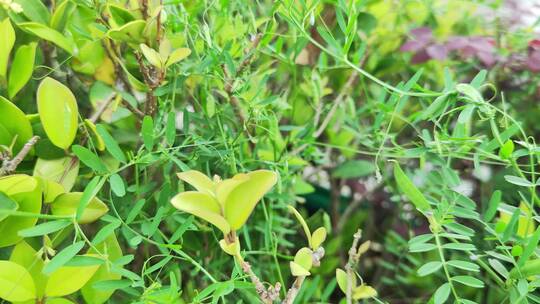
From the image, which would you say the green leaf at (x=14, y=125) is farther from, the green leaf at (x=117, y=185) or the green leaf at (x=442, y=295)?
the green leaf at (x=442, y=295)

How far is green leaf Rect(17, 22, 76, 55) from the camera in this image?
521 mm

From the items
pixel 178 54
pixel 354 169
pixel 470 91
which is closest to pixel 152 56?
pixel 178 54

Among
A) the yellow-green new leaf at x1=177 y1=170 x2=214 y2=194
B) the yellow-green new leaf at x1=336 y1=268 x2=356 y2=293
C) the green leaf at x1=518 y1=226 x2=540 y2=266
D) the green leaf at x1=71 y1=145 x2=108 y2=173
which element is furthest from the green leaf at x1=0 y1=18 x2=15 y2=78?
the green leaf at x1=518 y1=226 x2=540 y2=266

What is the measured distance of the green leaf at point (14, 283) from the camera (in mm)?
423

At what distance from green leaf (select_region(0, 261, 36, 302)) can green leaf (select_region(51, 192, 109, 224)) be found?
0.05 meters

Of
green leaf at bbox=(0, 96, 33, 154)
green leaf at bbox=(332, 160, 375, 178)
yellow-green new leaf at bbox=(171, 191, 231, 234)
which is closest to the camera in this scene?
yellow-green new leaf at bbox=(171, 191, 231, 234)

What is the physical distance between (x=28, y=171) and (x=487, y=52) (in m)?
0.52

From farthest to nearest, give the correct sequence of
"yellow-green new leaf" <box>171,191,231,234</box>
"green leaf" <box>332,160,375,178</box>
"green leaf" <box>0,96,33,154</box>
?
1. "green leaf" <box>332,160,375,178</box>
2. "green leaf" <box>0,96,33,154</box>
3. "yellow-green new leaf" <box>171,191,231,234</box>

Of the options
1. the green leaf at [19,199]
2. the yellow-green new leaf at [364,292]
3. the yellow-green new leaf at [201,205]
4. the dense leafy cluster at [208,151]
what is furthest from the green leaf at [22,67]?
the yellow-green new leaf at [364,292]

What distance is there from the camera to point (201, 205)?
15.1 inches

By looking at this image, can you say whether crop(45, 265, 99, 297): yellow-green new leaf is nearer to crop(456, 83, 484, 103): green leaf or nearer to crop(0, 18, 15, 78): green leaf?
crop(0, 18, 15, 78): green leaf

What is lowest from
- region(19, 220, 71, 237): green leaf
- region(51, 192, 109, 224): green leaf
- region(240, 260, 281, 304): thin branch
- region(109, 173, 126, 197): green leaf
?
region(240, 260, 281, 304): thin branch

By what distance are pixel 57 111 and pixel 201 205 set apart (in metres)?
0.17

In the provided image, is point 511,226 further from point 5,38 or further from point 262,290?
point 5,38
